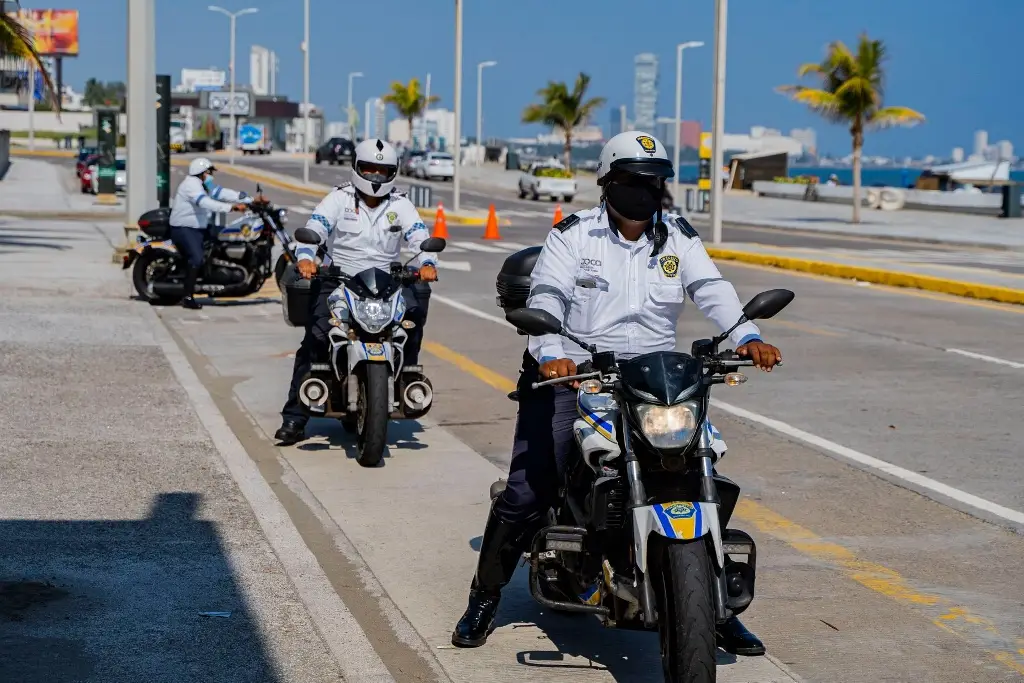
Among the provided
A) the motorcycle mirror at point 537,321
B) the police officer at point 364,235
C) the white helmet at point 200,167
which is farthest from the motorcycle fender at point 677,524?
the white helmet at point 200,167

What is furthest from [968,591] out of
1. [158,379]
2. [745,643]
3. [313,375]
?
[158,379]

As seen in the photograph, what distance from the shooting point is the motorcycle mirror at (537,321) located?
485cm

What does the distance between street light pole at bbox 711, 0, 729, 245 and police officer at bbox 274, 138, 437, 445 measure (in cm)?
2082

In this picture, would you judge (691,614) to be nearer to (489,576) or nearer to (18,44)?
(489,576)

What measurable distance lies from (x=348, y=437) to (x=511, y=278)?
141 inches

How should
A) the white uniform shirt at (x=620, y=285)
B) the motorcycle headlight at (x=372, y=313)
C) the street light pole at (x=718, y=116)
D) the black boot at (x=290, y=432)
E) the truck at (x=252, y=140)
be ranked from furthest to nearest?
the truck at (x=252, y=140)
the street light pole at (x=718, y=116)
the black boot at (x=290, y=432)
the motorcycle headlight at (x=372, y=313)
the white uniform shirt at (x=620, y=285)

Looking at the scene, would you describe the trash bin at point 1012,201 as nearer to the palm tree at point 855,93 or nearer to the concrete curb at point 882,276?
the palm tree at point 855,93

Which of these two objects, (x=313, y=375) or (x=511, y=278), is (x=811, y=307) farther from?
(x=511, y=278)

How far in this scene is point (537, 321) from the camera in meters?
4.84

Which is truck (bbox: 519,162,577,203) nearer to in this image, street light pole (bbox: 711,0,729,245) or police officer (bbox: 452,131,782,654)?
street light pole (bbox: 711,0,729,245)

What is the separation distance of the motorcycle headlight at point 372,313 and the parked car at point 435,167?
65.6m

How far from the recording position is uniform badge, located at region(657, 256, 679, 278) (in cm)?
528

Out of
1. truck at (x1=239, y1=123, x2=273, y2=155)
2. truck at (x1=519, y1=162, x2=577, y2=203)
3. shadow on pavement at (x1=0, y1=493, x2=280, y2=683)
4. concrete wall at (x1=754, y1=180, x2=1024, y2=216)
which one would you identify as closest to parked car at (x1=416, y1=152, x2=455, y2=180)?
truck at (x1=519, y1=162, x2=577, y2=203)

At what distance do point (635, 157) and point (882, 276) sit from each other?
18.0 metres
